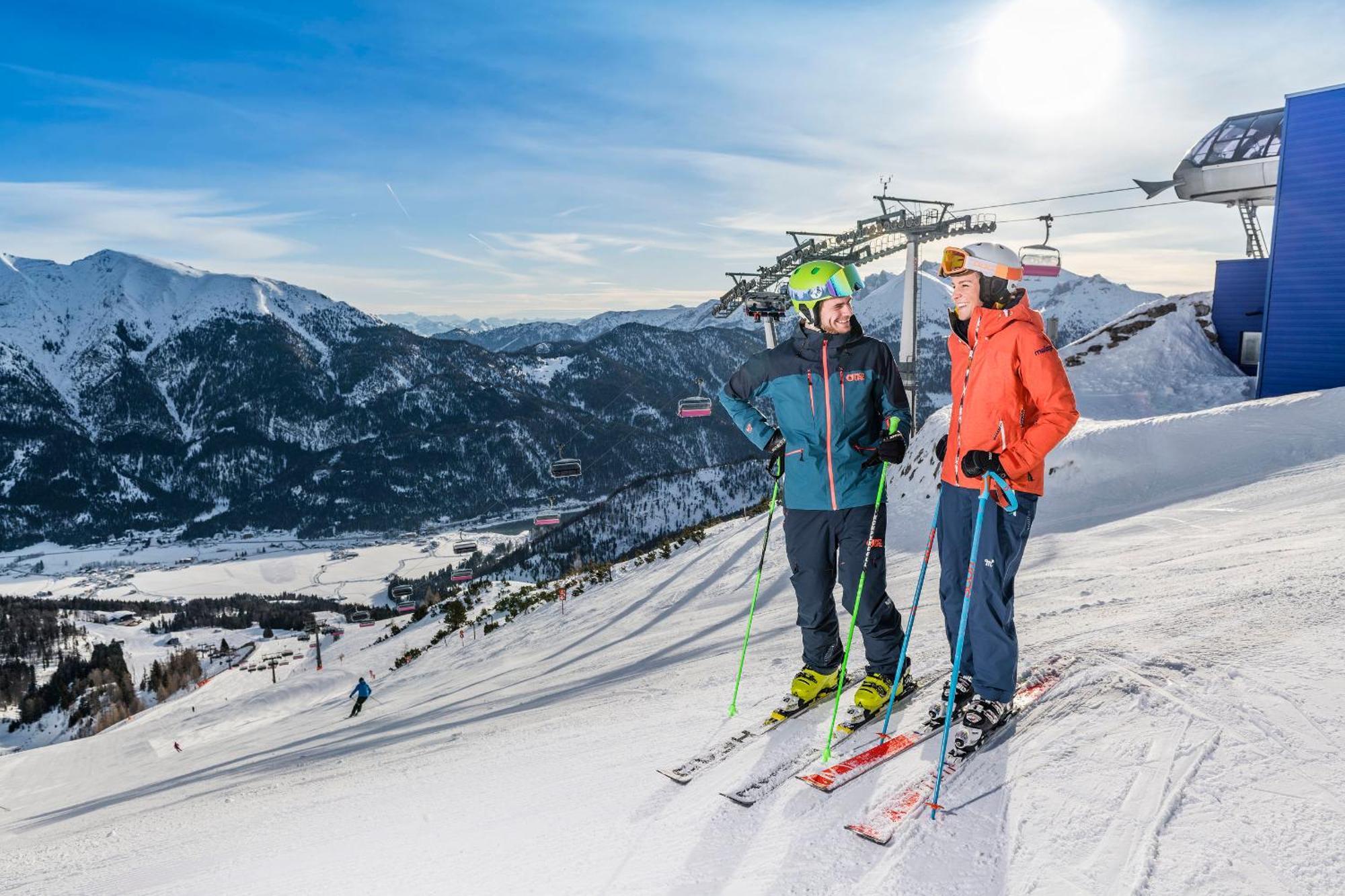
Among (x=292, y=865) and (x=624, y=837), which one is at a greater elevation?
(x=624, y=837)

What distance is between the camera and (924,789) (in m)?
3.12

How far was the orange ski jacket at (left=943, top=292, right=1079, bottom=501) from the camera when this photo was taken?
332 cm

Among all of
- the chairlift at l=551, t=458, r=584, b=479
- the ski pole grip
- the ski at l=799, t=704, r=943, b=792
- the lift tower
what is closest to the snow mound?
the lift tower

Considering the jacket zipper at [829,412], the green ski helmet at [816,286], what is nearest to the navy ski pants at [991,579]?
Result: the jacket zipper at [829,412]

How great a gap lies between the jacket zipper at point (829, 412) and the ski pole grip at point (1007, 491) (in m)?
0.93

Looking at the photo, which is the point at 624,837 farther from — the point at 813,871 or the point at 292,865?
the point at 292,865

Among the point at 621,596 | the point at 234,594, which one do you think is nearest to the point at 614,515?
the point at 234,594

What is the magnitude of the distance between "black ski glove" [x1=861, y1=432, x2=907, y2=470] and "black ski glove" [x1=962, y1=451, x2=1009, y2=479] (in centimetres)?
69

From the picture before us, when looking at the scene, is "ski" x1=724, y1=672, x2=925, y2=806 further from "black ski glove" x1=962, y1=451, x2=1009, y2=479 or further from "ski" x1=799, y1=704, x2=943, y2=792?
"black ski glove" x1=962, y1=451, x2=1009, y2=479

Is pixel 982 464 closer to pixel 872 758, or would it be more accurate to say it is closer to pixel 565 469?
pixel 872 758

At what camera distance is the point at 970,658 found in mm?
3912

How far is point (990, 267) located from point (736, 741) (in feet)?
9.74

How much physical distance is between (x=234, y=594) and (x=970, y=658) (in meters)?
197

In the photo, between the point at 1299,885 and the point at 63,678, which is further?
the point at 63,678
